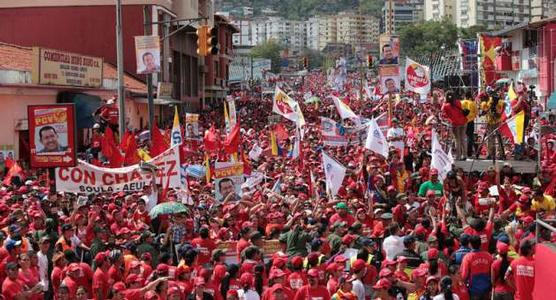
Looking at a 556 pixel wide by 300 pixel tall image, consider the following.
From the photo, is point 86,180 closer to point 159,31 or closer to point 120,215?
point 120,215

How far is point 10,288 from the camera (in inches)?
403

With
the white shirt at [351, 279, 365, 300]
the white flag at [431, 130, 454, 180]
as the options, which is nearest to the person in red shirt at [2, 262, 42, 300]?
the white shirt at [351, 279, 365, 300]

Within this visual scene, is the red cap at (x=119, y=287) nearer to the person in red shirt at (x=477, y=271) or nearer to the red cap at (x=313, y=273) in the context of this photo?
the red cap at (x=313, y=273)

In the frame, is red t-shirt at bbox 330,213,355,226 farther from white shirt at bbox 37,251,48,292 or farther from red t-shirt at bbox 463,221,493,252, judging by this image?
white shirt at bbox 37,251,48,292

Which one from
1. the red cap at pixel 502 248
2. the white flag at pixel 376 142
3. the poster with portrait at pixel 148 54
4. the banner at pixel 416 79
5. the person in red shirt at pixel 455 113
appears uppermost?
the poster with portrait at pixel 148 54

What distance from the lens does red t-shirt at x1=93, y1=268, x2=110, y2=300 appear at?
1065cm

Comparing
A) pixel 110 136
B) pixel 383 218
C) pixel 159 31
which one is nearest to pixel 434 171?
pixel 383 218

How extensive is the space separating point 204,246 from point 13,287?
106 inches

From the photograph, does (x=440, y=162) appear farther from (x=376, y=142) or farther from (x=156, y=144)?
(x=156, y=144)

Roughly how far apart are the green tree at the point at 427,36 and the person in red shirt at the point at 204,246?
127145mm

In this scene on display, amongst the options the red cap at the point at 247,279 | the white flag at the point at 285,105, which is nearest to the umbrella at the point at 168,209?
the red cap at the point at 247,279

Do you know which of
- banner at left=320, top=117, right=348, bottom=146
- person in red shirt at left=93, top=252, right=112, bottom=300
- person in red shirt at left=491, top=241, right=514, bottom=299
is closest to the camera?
person in red shirt at left=491, top=241, right=514, bottom=299

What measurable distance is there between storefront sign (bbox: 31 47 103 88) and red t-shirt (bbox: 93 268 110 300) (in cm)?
2074

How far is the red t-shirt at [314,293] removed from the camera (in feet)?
32.6
